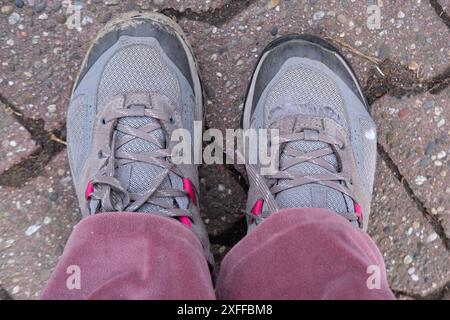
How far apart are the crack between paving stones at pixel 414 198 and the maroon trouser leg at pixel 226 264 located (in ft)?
1.58

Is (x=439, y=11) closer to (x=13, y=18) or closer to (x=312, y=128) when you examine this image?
(x=312, y=128)

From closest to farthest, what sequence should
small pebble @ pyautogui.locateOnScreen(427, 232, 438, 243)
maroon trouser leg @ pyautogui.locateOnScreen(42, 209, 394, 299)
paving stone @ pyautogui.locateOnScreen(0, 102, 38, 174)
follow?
maroon trouser leg @ pyautogui.locateOnScreen(42, 209, 394, 299)
paving stone @ pyautogui.locateOnScreen(0, 102, 38, 174)
small pebble @ pyautogui.locateOnScreen(427, 232, 438, 243)

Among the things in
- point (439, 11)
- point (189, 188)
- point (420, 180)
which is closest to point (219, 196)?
point (189, 188)

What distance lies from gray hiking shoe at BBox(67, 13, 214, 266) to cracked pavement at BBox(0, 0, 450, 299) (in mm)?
72

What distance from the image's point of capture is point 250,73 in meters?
1.49

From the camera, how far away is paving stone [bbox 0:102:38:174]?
1.43m

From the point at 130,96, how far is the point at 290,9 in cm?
A: 57

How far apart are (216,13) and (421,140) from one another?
762 mm

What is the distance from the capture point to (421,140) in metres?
1.52

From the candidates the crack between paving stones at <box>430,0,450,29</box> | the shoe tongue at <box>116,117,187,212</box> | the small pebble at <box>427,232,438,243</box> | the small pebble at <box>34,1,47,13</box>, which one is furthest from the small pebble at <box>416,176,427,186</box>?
the small pebble at <box>34,1,47,13</box>

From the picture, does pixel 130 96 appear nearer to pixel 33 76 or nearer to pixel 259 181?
pixel 33 76

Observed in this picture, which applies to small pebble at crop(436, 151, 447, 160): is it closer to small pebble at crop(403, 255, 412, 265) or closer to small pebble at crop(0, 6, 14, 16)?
small pebble at crop(403, 255, 412, 265)

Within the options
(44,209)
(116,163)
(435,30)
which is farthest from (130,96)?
(435,30)

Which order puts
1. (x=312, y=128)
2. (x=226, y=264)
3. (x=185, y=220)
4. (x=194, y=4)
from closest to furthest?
(x=226, y=264)
(x=185, y=220)
(x=312, y=128)
(x=194, y=4)
